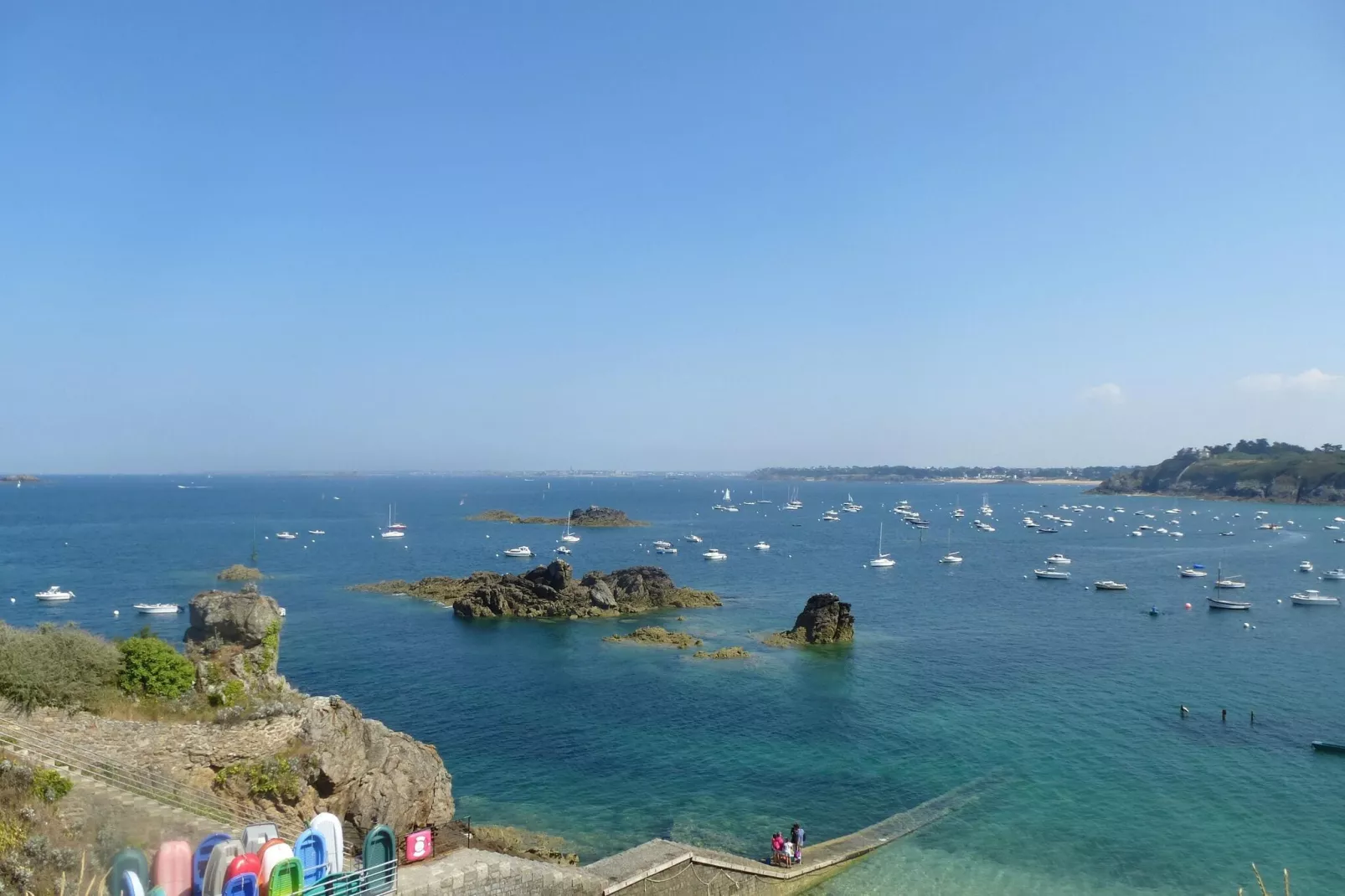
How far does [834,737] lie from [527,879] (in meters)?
20.8

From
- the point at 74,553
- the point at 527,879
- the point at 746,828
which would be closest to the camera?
the point at 527,879

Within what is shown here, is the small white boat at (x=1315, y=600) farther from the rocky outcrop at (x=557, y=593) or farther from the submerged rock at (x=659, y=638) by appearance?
the submerged rock at (x=659, y=638)

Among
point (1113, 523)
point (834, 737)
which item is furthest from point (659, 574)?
point (1113, 523)

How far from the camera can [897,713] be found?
40.1m

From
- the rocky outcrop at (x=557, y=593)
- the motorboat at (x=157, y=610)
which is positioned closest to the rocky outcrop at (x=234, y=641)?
the rocky outcrop at (x=557, y=593)

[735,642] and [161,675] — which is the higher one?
[161,675]

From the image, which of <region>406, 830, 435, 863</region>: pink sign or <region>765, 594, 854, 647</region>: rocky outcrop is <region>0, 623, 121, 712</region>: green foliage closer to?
<region>406, 830, 435, 863</region>: pink sign

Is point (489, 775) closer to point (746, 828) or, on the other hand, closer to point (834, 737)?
point (746, 828)

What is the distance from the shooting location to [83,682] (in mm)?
Result: 21062

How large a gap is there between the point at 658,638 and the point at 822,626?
11425 millimetres

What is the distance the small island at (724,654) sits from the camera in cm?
5094

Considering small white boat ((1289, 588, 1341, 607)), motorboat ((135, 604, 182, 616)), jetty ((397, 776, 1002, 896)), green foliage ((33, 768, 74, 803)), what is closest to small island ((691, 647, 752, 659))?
jetty ((397, 776, 1002, 896))

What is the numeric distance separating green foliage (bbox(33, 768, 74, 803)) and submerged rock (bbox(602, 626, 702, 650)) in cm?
4020

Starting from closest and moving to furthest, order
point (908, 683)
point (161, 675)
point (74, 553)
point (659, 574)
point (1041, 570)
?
point (161, 675), point (908, 683), point (659, 574), point (1041, 570), point (74, 553)
